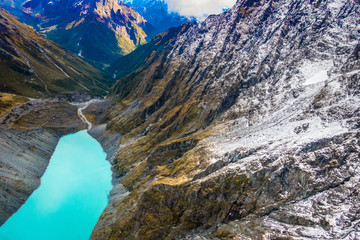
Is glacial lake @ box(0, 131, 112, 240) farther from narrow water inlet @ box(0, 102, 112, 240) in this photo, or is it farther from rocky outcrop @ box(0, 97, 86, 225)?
rocky outcrop @ box(0, 97, 86, 225)

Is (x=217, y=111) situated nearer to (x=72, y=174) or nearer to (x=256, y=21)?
(x=256, y=21)

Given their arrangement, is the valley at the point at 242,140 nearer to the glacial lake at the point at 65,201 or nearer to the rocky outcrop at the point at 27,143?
the rocky outcrop at the point at 27,143

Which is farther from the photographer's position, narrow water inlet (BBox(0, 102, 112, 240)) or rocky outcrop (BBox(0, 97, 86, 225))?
rocky outcrop (BBox(0, 97, 86, 225))

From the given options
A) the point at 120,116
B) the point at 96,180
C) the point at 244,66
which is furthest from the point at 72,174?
the point at 244,66

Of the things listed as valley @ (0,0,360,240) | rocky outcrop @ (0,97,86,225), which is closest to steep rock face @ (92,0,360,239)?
valley @ (0,0,360,240)

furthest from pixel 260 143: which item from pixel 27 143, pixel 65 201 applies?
pixel 27 143

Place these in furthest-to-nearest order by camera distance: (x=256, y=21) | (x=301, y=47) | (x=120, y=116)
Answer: (x=120, y=116) < (x=256, y=21) < (x=301, y=47)
